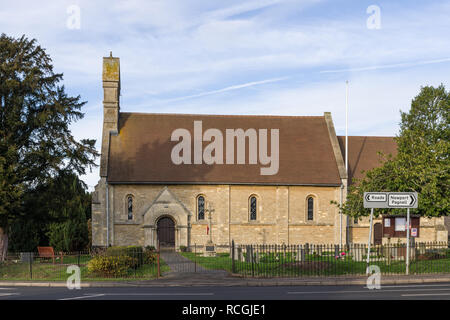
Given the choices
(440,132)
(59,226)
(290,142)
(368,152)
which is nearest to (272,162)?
(290,142)

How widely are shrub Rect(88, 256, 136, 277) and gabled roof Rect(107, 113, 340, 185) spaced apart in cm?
1643

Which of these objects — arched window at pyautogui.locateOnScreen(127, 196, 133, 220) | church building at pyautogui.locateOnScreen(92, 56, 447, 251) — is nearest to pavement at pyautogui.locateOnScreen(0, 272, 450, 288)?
church building at pyautogui.locateOnScreen(92, 56, 447, 251)

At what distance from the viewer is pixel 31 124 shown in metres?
30.7

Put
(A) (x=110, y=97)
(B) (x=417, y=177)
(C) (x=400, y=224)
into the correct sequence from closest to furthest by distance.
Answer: (C) (x=400, y=224) < (B) (x=417, y=177) < (A) (x=110, y=97)

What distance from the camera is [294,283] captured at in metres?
18.8

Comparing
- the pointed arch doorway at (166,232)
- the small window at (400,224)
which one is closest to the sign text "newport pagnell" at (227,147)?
the pointed arch doorway at (166,232)

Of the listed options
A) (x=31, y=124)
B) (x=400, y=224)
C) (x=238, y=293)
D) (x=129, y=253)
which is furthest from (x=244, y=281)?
(x=31, y=124)

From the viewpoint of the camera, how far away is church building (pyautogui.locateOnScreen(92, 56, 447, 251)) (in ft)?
125

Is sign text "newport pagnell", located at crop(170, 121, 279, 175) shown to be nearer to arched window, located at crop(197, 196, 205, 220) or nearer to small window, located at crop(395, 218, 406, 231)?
arched window, located at crop(197, 196, 205, 220)

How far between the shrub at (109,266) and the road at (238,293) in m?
3.08

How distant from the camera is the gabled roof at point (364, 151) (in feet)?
136

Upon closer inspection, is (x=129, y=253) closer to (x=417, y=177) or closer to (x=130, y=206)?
(x=417, y=177)

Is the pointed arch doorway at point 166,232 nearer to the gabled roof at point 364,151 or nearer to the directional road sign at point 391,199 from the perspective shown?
the gabled roof at point 364,151

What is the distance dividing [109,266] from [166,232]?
1718cm
